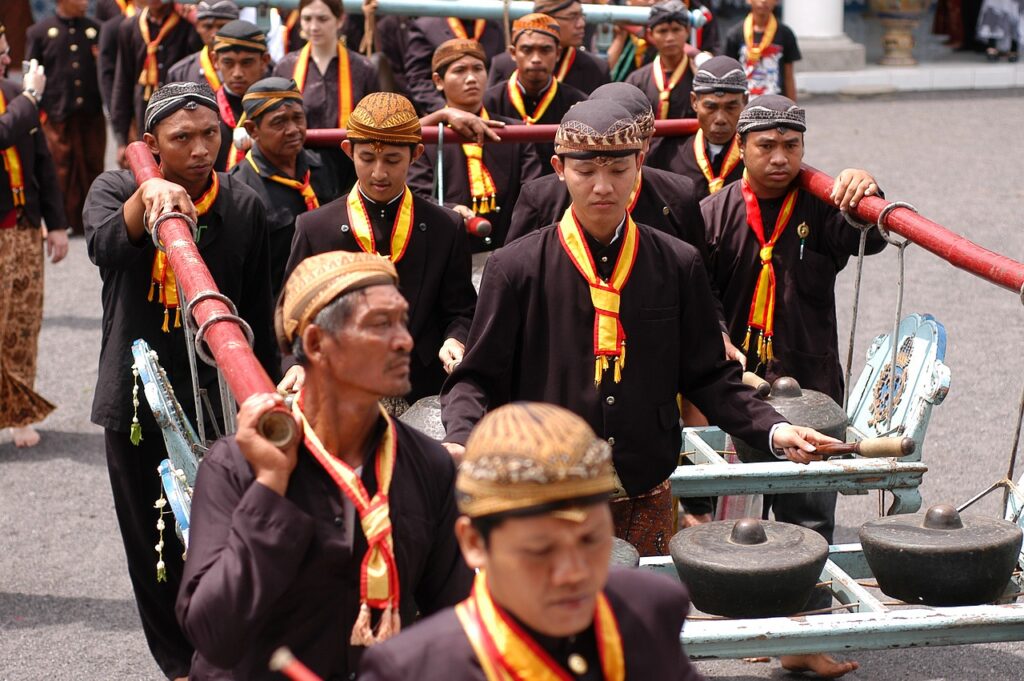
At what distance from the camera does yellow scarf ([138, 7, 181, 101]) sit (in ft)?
37.6

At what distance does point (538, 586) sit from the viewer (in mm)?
2074

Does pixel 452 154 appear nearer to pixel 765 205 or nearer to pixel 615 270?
pixel 765 205

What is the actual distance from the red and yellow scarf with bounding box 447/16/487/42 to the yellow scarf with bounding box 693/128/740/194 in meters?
3.73

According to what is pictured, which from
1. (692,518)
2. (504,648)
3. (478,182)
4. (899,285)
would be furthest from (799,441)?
(478,182)

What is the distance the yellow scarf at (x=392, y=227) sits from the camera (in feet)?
16.6

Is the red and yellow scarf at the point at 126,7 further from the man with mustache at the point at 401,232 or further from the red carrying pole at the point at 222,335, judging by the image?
the red carrying pole at the point at 222,335

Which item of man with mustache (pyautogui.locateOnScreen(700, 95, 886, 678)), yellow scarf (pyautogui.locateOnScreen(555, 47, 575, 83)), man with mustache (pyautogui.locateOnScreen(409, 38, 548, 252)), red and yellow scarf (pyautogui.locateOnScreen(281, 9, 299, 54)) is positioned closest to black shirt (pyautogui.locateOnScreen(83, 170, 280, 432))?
man with mustache (pyautogui.locateOnScreen(700, 95, 886, 678))

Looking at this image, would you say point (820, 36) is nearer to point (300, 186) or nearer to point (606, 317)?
point (300, 186)

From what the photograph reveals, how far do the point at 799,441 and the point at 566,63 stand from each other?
19.3 feet

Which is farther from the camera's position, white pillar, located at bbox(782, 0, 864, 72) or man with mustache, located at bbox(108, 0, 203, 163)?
white pillar, located at bbox(782, 0, 864, 72)

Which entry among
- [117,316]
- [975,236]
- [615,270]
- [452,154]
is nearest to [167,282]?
[117,316]

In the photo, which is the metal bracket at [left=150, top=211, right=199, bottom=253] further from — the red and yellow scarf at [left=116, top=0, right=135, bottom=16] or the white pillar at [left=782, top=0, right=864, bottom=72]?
the white pillar at [left=782, top=0, right=864, bottom=72]

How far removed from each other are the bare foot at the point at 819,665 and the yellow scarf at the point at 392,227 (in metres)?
1.76

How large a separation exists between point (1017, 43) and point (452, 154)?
15203 mm
